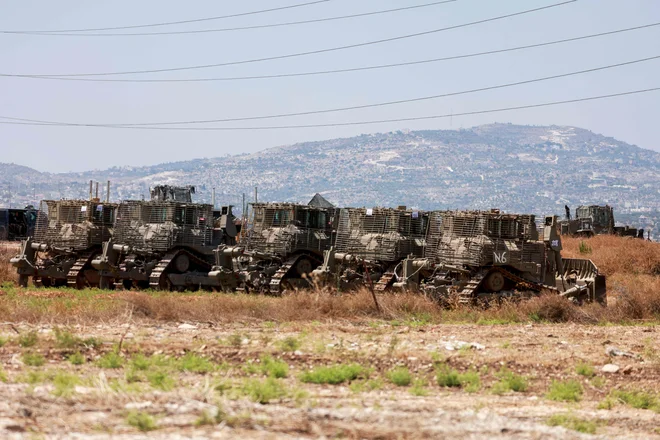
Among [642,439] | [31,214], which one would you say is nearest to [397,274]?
[642,439]

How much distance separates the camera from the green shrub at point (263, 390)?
12398mm

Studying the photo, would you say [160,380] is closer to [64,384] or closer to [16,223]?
[64,384]

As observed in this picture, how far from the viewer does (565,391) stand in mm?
14469

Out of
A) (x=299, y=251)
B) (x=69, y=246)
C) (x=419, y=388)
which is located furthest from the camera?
(x=69, y=246)

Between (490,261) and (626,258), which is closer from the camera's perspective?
(490,261)

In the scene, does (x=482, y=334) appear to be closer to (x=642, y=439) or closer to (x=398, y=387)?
(x=398, y=387)

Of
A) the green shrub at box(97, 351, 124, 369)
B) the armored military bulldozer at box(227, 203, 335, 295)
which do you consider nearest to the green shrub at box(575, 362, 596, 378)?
the green shrub at box(97, 351, 124, 369)

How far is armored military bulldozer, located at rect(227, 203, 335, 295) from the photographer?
31234 millimetres

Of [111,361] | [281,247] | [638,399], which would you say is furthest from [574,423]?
[281,247]

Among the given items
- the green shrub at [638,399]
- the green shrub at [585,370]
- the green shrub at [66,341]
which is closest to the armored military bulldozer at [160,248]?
the green shrub at [66,341]

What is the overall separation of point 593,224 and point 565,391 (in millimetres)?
52149

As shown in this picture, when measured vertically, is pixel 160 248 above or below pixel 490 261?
below

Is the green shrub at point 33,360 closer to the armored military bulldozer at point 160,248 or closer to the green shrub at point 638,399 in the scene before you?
the green shrub at point 638,399

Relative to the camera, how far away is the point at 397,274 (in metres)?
28.7
